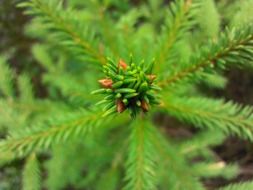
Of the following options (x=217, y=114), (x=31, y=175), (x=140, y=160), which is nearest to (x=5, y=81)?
(x=31, y=175)

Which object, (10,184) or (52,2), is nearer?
(52,2)

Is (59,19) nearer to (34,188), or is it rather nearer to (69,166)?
(34,188)

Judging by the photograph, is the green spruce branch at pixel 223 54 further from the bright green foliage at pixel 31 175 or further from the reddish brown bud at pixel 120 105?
the bright green foliage at pixel 31 175

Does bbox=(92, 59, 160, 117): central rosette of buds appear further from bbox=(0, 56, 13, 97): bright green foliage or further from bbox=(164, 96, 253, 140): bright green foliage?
→ bbox=(0, 56, 13, 97): bright green foliage

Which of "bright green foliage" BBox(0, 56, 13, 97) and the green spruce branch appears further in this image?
"bright green foliage" BBox(0, 56, 13, 97)

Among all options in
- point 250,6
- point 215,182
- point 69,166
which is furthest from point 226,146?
point 250,6

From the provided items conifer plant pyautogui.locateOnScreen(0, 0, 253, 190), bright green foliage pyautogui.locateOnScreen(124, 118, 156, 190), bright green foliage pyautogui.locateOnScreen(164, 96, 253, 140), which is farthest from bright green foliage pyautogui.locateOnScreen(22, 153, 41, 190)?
bright green foliage pyautogui.locateOnScreen(164, 96, 253, 140)

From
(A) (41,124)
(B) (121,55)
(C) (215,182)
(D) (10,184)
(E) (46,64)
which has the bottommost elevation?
(C) (215,182)

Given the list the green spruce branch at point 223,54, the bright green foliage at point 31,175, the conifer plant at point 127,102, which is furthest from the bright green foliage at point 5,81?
the green spruce branch at point 223,54

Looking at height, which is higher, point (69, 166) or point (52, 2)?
point (52, 2)
